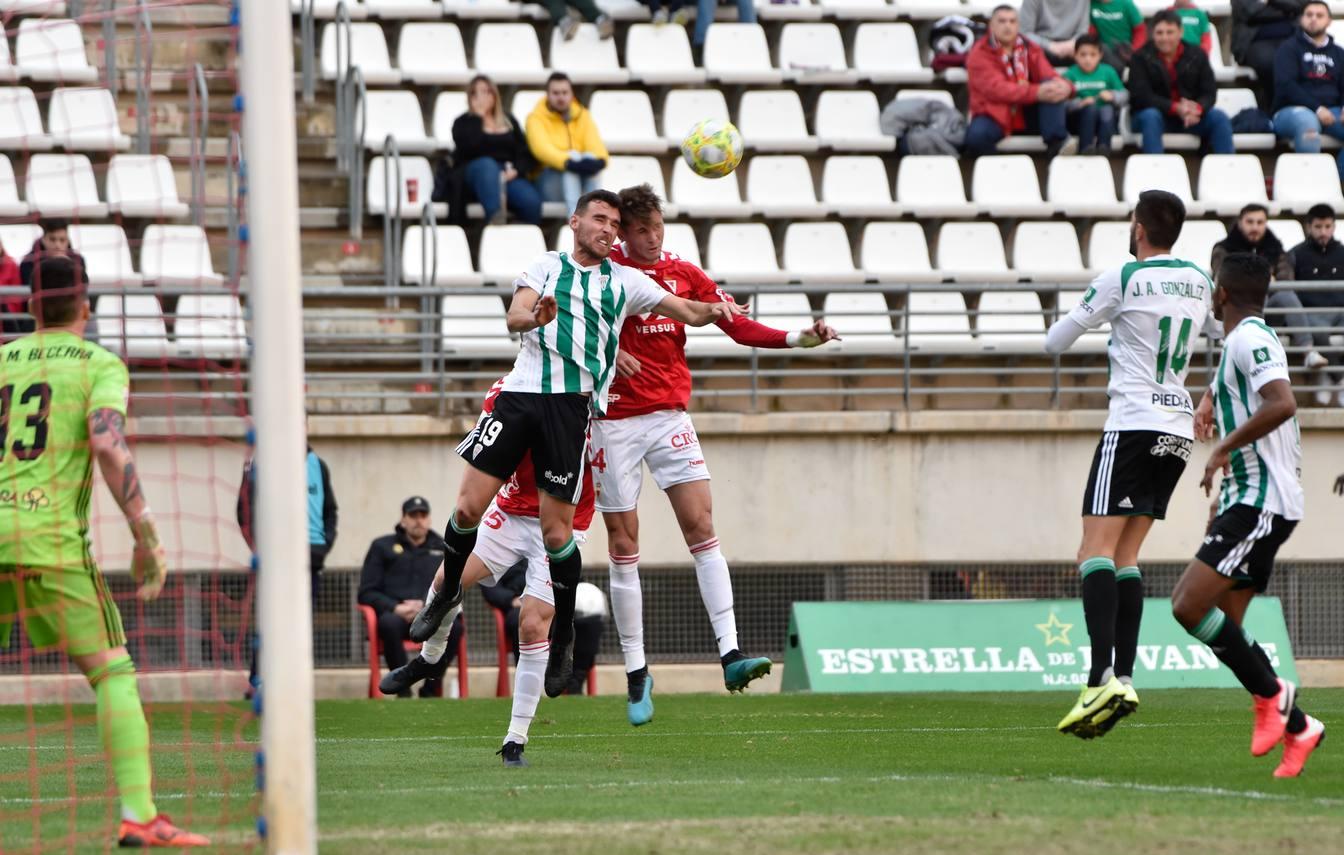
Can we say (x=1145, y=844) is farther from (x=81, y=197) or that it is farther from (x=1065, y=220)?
(x=1065, y=220)

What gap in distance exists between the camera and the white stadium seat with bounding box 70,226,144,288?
664 inches

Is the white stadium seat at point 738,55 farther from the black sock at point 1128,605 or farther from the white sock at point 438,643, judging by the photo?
the black sock at point 1128,605

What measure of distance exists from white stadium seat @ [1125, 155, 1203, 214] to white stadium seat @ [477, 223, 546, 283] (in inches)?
234

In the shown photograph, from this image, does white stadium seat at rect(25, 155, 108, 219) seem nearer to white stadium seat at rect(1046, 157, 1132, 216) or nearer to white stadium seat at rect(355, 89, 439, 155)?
white stadium seat at rect(355, 89, 439, 155)

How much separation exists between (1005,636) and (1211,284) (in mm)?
7019

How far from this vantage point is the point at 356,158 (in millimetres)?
18438

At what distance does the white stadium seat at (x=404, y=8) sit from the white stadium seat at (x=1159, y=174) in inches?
276

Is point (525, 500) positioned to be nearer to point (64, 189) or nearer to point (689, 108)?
point (64, 189)

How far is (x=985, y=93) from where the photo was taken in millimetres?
19609

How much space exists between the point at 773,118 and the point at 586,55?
78.9 inches

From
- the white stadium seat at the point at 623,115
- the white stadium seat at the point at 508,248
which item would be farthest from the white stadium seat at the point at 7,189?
the white stadium seat at the point at 623,115

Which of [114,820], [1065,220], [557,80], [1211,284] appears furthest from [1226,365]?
[1065,220]

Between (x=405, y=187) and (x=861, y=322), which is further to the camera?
(x=405, y=187)

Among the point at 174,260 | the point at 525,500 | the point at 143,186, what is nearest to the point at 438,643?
the point at 525,500
